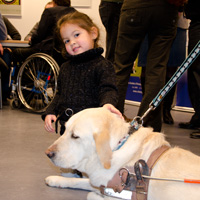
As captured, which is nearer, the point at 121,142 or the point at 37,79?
the point at 121,142

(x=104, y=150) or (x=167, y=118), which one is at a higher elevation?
(x=104, y=150)

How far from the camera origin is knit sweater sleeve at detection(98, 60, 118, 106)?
180cm

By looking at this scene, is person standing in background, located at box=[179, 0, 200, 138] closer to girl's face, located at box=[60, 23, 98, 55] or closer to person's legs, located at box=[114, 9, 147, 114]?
person's legs, located at box=[114, 9, 147, 114]

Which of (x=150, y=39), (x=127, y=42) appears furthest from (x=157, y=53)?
(x=127, y=42)

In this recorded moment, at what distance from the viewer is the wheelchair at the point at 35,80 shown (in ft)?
13.2

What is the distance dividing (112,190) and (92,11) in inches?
237

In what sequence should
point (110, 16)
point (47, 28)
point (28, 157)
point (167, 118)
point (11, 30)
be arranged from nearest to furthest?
point (28, 157) → point (110, 16) → point (167, 118) → point (47, 28) → point (11, 30)

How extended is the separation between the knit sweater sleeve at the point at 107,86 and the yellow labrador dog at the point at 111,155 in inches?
16.3

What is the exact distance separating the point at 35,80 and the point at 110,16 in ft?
4.80

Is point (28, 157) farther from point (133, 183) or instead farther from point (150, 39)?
point (150, 39)

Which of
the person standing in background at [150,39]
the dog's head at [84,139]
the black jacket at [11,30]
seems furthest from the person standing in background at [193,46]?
the black jacket at [11,30]

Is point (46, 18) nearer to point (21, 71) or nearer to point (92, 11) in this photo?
point (21, 71)

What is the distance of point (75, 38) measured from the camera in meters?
2.01

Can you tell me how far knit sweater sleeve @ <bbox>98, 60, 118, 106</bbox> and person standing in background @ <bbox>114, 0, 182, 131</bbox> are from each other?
73 centimetres
